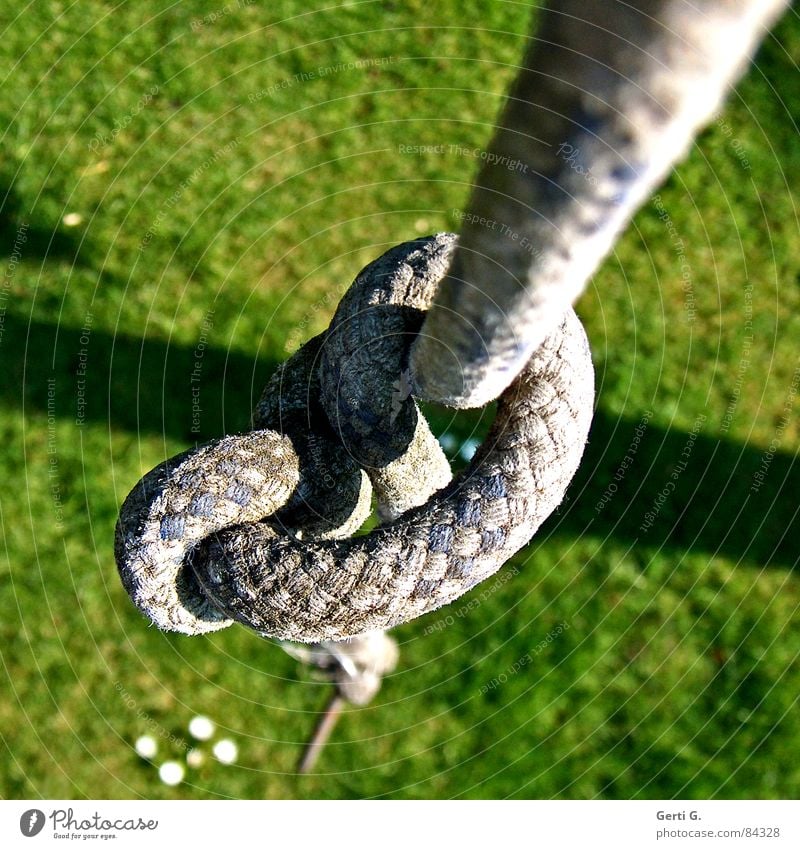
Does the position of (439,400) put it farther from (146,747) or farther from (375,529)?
(146,747)

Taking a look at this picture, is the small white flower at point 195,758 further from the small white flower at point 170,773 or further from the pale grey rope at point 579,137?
the pale grey rope at point 579,137

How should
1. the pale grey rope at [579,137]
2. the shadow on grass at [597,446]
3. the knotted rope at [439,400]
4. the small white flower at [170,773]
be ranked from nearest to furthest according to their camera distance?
the pale grey rope at [579,137] → the knotted rope at [439,400] → the small white flower at [170,773] → the shadow on grass at [597,446]

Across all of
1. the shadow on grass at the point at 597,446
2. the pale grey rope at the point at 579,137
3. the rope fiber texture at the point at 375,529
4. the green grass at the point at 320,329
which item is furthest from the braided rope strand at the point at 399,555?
the shadow on grass at the point at 597,446

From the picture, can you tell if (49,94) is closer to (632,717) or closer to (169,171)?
(169,171)

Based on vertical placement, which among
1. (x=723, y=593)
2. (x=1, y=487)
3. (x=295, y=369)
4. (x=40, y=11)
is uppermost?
(x=295, y=369)

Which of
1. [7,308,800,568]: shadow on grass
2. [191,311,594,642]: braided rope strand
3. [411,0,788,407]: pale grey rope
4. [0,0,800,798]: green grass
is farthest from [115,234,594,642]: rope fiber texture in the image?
[7,308,800,568]: shadow on grass

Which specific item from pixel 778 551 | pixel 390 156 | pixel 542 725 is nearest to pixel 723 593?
pixel 778 551
